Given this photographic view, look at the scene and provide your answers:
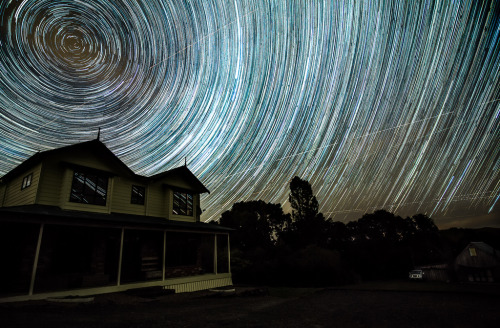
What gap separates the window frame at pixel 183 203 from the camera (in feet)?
59.5

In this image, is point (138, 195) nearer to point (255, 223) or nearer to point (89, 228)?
point (89, 228)

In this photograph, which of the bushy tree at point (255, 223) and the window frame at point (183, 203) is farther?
the bushy tree at point (255, 223)

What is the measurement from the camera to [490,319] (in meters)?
7.57

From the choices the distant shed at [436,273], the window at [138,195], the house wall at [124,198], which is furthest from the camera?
the distant shed at [436,273]

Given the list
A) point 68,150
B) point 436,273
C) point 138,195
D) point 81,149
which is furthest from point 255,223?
point 68,150

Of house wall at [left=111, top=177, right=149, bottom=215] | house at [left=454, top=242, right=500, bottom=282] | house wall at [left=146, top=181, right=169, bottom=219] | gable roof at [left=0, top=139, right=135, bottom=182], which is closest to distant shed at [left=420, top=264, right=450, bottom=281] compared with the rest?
house at [left=454, top=242, right=500, bottom=282]

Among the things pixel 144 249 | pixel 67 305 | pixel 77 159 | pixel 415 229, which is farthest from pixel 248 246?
pixel 415 229

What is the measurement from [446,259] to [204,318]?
2251 inches

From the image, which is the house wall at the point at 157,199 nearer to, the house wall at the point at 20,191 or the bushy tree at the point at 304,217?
the house wall at the point at 20,191

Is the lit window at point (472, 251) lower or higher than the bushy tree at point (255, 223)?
lower

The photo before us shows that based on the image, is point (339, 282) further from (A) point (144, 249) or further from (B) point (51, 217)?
(B) point (51, 217)

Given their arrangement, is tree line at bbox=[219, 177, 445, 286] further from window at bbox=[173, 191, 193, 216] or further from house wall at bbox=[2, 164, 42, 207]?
house wall at bbox=[2, 164, 42, 207]

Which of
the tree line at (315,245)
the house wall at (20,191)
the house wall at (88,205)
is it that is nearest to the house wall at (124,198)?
the house wall at (88,205)

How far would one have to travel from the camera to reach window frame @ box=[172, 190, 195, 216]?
1814 centimetres
